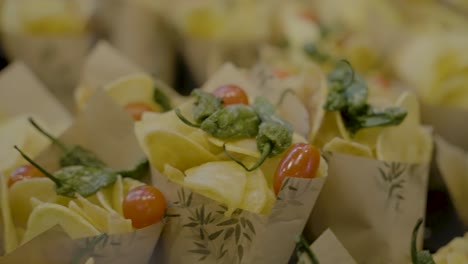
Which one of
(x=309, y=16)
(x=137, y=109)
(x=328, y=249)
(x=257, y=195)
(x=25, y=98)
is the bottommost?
(x=309, y=16)

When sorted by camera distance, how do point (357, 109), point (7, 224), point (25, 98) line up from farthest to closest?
1. point (25, 98)
2. point (357, 109)
3. point (7, 224)

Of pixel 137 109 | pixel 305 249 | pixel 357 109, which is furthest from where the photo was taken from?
pixel 137 109

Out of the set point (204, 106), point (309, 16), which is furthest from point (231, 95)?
point (309, 16)

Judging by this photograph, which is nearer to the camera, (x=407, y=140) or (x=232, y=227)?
(x=232, y=227)

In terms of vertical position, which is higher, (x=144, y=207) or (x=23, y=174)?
(x=23, y=174)

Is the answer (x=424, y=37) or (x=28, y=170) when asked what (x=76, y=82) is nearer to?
(x=28, y=170)

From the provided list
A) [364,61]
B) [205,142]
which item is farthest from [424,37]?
[205,142]

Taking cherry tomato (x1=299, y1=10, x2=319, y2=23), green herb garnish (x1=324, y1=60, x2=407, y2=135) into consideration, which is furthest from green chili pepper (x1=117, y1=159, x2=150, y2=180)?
cherry tomato (x1=299, y1=10, x2=319, y2=23)

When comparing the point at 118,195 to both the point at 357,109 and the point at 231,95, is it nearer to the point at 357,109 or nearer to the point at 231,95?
the point at 231,95
